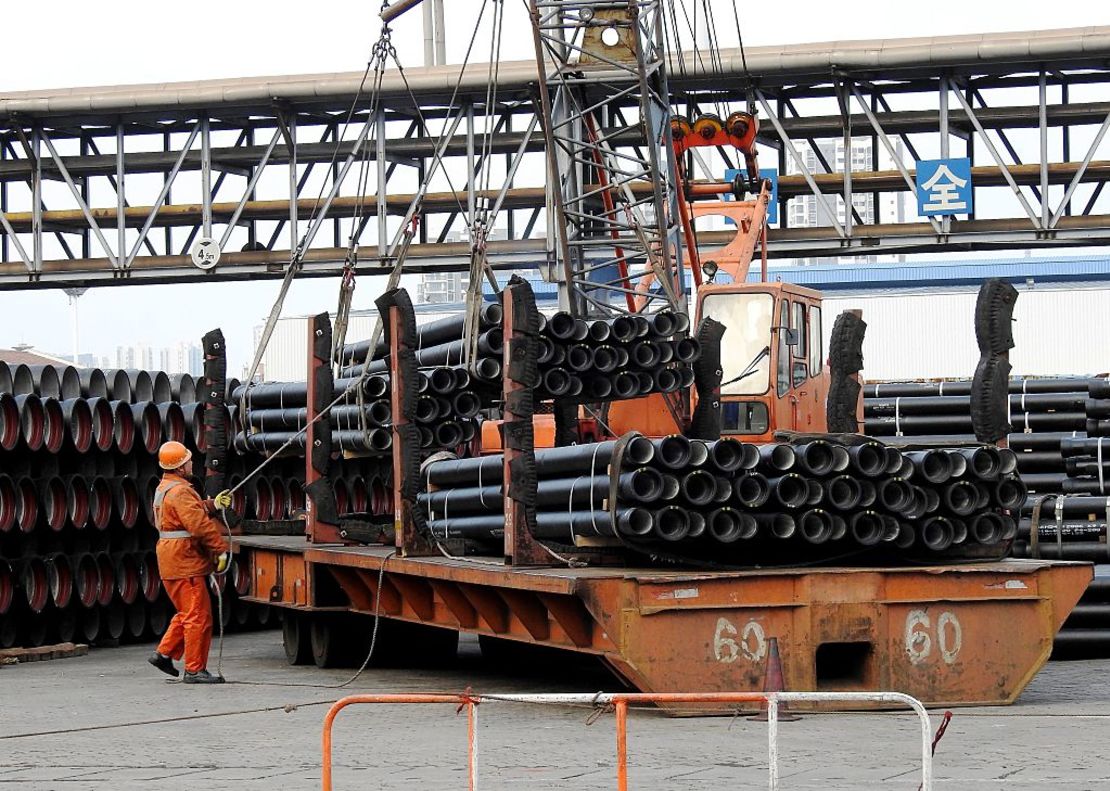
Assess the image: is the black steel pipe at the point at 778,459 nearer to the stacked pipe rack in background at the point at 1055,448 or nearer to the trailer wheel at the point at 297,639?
the stacked pipe rack in background at the point at 1055,448

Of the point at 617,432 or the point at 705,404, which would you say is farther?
the point at 617,432

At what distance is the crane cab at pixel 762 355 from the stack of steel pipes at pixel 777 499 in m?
3.50

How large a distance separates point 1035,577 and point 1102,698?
1.31 metres

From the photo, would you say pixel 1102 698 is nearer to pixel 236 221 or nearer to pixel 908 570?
pixel 908 570

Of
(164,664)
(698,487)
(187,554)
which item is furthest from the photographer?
(164,664)

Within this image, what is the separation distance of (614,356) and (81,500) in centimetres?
658

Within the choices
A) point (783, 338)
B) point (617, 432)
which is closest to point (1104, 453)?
point (783, 338)

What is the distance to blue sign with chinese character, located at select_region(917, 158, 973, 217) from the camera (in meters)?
28.8

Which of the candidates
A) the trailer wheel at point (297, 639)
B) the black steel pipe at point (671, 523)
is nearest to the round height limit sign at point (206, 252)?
the trailer wheel at point (297, 639)

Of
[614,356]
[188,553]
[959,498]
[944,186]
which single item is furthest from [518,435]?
[944,186]

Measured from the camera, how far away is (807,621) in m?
10.6

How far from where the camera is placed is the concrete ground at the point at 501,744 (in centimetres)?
831

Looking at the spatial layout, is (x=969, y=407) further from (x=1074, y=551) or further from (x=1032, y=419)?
(x=1074, y=551)

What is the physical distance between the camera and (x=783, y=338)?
49.9 feet
